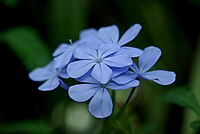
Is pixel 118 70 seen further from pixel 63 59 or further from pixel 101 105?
pixel 63 59

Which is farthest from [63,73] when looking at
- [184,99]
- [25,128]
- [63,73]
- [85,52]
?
[25,128]

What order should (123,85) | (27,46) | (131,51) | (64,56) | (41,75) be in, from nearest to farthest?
(123,85) → (131,51) → (64,56) → (41,75) → (27,46)

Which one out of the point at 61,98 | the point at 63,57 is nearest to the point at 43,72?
the point at 63,57

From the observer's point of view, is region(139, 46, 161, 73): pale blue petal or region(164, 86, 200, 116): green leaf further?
region(164, 86, 200, 116): green leaf

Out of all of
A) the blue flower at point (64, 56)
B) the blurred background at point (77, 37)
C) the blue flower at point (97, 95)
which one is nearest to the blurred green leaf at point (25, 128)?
the blurred background at point (77, 37)

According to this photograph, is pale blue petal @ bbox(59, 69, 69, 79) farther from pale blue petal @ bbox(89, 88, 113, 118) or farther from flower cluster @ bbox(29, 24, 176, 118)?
pale blue petal @ bbox(89, 88, 113, 118)

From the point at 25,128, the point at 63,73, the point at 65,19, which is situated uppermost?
the point at 63,73

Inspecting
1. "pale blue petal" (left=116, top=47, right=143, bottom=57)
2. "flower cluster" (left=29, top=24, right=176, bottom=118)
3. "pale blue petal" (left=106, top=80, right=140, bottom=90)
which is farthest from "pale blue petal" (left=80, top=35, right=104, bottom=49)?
"pale blue petal" (left=106, top=80, right=140, bottom=90)
